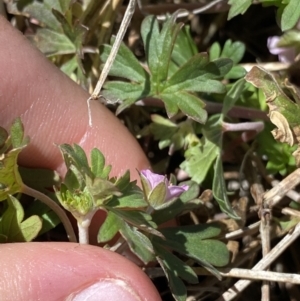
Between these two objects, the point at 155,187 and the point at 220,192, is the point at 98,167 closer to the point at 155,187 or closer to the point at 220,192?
the point at 155,187

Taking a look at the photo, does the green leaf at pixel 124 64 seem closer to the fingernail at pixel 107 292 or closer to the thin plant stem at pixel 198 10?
the thin plant stem at pixel 198 10

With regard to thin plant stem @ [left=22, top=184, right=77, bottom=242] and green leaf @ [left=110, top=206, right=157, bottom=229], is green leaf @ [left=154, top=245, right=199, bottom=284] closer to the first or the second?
green leaf @ [left=110, top=206, right=157, bottom=229]

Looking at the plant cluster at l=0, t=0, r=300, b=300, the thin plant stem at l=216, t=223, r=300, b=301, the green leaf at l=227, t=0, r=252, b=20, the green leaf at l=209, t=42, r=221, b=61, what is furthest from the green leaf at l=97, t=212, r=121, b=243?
the green leaf at l=209, t=42, r=221, b=61

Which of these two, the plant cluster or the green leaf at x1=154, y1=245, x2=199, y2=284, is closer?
the plant cluster

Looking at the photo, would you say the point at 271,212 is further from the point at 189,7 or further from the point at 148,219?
the point at 189,7

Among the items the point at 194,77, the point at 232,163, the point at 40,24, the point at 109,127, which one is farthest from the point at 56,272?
the point at 40,24

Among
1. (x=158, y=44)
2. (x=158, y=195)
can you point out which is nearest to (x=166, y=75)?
(x=158, y=44)

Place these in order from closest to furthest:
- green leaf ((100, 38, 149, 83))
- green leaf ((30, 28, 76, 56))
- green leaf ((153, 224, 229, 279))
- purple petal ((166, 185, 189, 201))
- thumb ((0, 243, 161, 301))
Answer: thumb ((0, 243, 161, 301)) → purple petal ((166, 185, 189, 201)) → green leaf ((153, 224, 229, 279)) → green leaf ((100, 38, 149, 83)) → green leaf ((30, 28, 76, 56))
